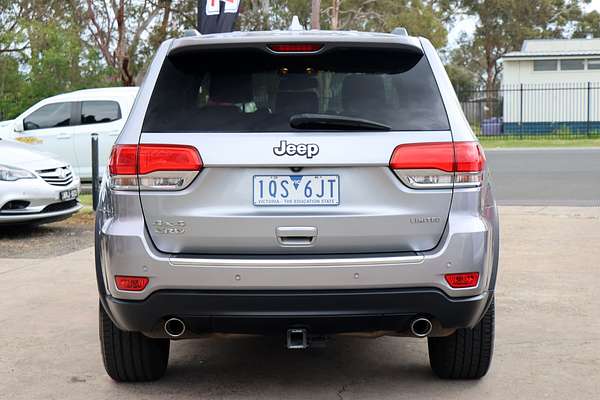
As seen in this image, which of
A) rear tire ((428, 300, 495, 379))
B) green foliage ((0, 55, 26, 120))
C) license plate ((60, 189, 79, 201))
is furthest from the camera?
A: green foliage ((0, 55, 26, 120))

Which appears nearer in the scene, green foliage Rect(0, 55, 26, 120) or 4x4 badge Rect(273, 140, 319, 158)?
4x4 badge Rect(273, 140, 319, 158)

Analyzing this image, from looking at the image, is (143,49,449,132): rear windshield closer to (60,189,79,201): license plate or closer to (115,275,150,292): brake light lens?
(115,275,150,292): brake light lens

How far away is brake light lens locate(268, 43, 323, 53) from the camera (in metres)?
4.03

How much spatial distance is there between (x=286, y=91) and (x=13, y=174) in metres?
6.55

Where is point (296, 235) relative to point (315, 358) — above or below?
above

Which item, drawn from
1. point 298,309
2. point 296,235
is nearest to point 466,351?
point 298,309

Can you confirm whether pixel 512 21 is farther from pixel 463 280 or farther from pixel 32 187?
pixel 463 280

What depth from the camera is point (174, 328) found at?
4.02m

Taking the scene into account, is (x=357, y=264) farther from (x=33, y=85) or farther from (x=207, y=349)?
(x=33, y=85)

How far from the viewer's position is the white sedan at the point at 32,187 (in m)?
9.74

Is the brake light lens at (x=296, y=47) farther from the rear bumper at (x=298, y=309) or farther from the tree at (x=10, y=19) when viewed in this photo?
the tree at (x=10, y=19)

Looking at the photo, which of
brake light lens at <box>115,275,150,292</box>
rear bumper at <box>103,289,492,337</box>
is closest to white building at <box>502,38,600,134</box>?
rear bumper at <box>103,289,492,337</box>

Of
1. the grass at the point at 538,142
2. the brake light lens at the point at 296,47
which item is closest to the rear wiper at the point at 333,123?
the brake light lens at the point at 296,47

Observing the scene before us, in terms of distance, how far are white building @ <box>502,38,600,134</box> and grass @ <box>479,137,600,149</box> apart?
5.80ft
